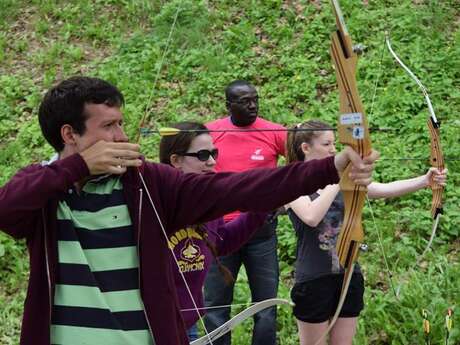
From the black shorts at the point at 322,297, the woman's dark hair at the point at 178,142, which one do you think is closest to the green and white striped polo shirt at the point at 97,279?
the woman's dark hair at the point at 178,142

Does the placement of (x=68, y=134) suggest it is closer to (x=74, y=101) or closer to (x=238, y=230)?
(x=74, y=101)

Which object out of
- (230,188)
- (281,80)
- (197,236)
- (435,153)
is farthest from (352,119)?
(281,80)

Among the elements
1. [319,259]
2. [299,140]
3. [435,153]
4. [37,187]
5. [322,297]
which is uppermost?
[37,187]

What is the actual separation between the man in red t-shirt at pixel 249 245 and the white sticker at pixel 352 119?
1.47 metres

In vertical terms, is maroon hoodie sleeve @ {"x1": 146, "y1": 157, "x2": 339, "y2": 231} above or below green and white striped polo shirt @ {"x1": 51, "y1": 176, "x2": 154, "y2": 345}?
above

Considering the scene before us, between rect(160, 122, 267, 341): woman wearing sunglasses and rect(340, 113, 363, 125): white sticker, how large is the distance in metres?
0.64

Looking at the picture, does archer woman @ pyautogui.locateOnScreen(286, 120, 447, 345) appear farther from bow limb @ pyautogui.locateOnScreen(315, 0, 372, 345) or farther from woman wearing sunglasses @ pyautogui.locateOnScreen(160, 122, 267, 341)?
bow limb @ pyautogui.locateOnScreen(315, 0, 372, 345)

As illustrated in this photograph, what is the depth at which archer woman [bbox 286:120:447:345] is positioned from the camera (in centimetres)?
265

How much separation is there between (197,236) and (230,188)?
0.69 metres

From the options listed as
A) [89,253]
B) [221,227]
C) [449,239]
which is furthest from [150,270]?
[449,239]

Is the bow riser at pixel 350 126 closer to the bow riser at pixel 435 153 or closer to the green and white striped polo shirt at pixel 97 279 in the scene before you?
the green and white striped polo shirt at pixel 97 279

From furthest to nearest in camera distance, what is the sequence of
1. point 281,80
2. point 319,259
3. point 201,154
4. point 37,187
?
1. point 281,80
2. point 319,259
3. point 201,154
4. point 37,187

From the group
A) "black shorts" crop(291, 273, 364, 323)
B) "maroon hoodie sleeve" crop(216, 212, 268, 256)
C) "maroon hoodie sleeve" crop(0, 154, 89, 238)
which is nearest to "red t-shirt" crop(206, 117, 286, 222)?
"black shorts" crop(291, 273, 364, 323)

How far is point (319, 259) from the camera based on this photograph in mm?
2703
